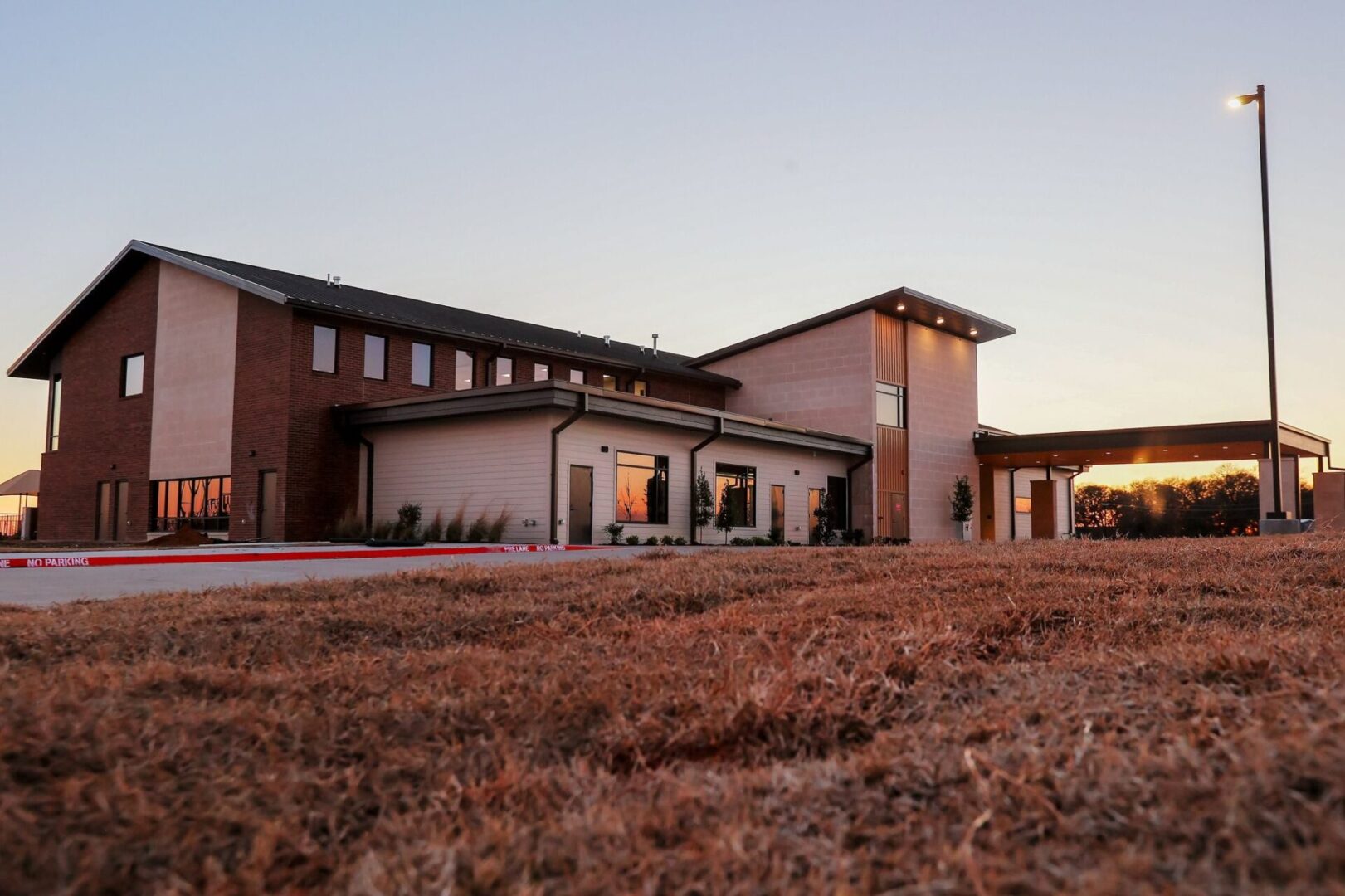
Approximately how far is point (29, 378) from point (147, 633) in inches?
1253

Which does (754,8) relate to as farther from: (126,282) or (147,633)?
(126,282)

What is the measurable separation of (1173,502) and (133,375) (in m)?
45.5

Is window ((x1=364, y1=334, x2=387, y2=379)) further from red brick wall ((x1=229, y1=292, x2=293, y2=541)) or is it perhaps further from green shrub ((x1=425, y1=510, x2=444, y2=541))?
green shrub ((x1=425, y1=510, x2=444, y2=541))

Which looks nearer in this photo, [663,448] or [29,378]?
[663,448]

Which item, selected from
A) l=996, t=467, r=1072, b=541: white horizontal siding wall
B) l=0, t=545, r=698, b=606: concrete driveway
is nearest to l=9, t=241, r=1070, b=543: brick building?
l=996, t=467, r=1072, b=541: white horizontal siding wall

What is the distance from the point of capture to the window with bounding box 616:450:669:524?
22078 millimetres

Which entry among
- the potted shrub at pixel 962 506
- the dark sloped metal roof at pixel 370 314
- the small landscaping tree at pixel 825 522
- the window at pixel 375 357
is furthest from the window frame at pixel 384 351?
the potted shrub at pixel 962 506

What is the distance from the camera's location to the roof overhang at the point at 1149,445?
27078 millimetres

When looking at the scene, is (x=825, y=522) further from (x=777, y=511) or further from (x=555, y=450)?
(x=555, y=450)

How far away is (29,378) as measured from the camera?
29.7 m

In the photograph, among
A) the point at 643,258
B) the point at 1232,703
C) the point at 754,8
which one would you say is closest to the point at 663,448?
the point at 643,258

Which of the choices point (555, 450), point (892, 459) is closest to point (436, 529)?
point (555, 450)

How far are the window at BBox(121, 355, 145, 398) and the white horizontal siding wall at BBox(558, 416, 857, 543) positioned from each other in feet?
44.7

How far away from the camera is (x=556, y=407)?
19922 mm
